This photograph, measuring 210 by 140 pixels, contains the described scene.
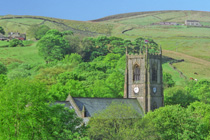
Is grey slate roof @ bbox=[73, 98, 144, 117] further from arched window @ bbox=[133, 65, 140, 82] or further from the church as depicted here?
arched window @ bbox=[133, 65, 140, 82]

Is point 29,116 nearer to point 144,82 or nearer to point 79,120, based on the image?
point 79,120

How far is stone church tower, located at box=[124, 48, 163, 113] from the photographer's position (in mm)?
107188

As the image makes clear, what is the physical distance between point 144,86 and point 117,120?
2608 centimetres

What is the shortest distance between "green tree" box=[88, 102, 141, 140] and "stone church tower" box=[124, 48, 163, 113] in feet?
64.5

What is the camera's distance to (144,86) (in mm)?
107375

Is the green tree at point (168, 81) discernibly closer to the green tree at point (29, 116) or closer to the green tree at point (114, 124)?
the green tree at point (114, 124)

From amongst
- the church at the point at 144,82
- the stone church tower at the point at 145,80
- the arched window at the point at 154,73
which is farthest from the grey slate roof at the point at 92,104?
the arched window at the point at 154,73

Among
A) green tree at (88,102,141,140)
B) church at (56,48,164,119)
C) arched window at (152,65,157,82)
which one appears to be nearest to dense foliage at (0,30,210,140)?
green tree at (88,102,141,140)

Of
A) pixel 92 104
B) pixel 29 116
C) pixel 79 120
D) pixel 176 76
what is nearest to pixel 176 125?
pixel 92 104

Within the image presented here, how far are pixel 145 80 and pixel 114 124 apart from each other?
28.1 m

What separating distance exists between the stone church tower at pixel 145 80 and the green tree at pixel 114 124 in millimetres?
19647

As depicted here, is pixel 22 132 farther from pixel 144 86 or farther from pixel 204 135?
pixel 144 86

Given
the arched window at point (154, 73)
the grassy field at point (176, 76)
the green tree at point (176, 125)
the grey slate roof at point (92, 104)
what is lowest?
the grassy field at point (176, 76)

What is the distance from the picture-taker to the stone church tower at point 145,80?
352 ft
